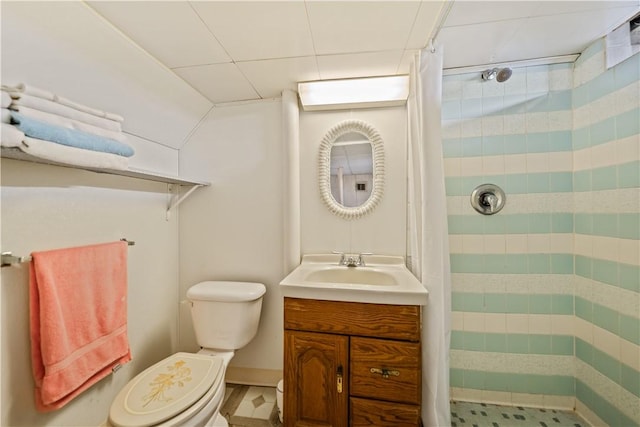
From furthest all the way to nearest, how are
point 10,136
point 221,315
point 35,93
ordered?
point 221,315 < point 35,93 < point 10,136

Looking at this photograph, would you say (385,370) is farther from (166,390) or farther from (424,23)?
(424,23)

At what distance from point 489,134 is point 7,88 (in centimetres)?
203

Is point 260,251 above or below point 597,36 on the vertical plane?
below

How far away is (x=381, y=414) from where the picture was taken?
3.20 ft

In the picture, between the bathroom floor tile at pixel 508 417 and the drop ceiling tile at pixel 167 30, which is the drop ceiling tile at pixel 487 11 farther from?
the bathroom floor tile at pixel 508 417

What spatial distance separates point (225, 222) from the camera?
158cm

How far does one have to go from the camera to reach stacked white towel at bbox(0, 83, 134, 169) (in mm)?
689

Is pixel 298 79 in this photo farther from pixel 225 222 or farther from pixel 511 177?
pixel 511 177

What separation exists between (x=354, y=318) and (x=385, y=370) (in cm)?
25

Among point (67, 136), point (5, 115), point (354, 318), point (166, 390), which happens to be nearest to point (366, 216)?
point (354, 318)

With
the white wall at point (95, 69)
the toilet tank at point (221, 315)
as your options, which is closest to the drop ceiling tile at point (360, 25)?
the white wall at point (95, 69)

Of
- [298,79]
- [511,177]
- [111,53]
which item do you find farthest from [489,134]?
[111,53]

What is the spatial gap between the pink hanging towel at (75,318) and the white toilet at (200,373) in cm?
20

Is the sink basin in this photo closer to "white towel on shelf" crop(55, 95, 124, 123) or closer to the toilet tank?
the toilet tank
